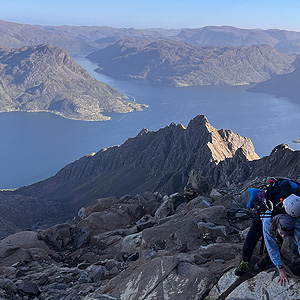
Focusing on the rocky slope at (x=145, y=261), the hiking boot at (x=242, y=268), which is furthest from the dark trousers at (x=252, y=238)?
the rocky slope at (x=145, y=261)

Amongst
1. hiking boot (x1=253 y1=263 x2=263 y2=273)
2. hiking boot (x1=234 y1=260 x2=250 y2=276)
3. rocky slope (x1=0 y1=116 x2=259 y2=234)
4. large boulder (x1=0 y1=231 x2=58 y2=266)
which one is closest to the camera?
hiking boot (x1=253 y1=263 x2=263 y2=273)

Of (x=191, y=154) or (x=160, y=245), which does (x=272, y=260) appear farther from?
(x=191, y=154)

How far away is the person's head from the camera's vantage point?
1193 centimetres

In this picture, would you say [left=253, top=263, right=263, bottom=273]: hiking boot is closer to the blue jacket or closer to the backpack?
the blue jacket

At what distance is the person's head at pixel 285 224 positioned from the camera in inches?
470

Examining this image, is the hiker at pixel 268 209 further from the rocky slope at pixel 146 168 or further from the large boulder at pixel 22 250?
the rocky slope at pixel 146 168

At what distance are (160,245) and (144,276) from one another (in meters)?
8.83

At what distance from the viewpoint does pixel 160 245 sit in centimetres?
2453

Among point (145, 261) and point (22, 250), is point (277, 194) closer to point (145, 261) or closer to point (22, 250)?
point (145, 261)

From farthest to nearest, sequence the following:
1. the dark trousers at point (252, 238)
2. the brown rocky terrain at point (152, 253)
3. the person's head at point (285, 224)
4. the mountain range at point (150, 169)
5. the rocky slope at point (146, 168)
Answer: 1. the rocky slope at point (146, 168)
2. the mountain range at point (150, 169)
3. the brown rocky terrain at point (152, 253)
4. the dark trousers at point (252, 238)
5. the person's head at point (285, 224)

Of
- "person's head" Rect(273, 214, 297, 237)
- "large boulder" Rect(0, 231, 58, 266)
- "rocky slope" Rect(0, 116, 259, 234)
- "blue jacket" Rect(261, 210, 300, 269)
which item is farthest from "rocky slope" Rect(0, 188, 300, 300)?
"rocky slope" Rect(0, 116, 259, 234)

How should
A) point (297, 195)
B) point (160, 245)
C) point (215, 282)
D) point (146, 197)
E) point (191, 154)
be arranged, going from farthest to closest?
1. point (191, 154)
2. point (146, 197)
3. point (160, 245)
4. point (215, 282)
5. point (297, 195)

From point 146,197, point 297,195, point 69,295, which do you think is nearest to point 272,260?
point 297,195

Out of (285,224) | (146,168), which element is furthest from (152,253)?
(146,168)
